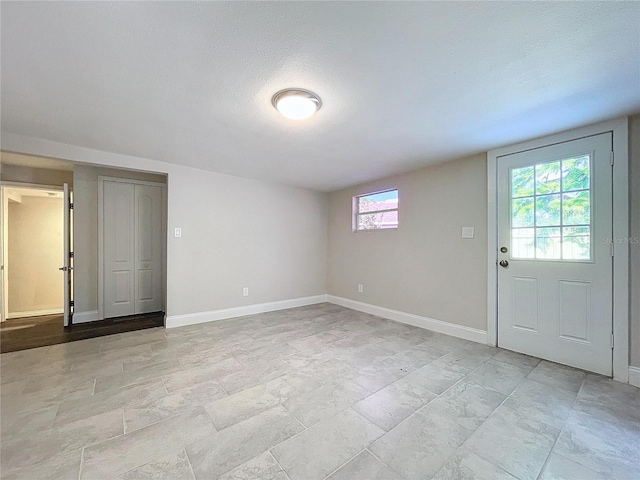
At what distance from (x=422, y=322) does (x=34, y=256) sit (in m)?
7.07

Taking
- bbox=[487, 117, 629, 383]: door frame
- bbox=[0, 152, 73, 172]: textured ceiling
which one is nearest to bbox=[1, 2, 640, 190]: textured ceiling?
bbox=[487, 117, 629, 383]: door frame

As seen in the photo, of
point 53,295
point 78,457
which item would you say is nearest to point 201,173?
point 78,457

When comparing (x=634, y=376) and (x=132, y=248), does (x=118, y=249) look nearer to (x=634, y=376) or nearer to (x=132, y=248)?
(x=132, y=248)

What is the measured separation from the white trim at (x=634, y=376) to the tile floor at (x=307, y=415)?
0.10 m

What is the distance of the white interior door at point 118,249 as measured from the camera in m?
4.05

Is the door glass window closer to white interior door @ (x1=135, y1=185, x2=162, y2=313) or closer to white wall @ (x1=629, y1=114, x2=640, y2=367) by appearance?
white wall @ (x1=629, y1=114, x2=640, y2=367)

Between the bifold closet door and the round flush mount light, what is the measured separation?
→ 11.9 ft

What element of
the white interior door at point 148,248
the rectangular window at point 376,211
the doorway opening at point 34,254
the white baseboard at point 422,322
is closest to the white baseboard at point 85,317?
the white interior door at point 148,248

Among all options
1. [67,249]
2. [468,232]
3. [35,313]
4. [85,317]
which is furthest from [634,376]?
[35,313]

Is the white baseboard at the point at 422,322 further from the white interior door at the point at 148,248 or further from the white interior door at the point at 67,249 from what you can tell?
the white interior door at the point at 67,249

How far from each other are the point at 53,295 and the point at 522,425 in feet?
23.9

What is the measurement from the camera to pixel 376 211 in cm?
441

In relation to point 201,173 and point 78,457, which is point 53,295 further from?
point 78,457

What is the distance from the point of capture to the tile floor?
1.32 meters
